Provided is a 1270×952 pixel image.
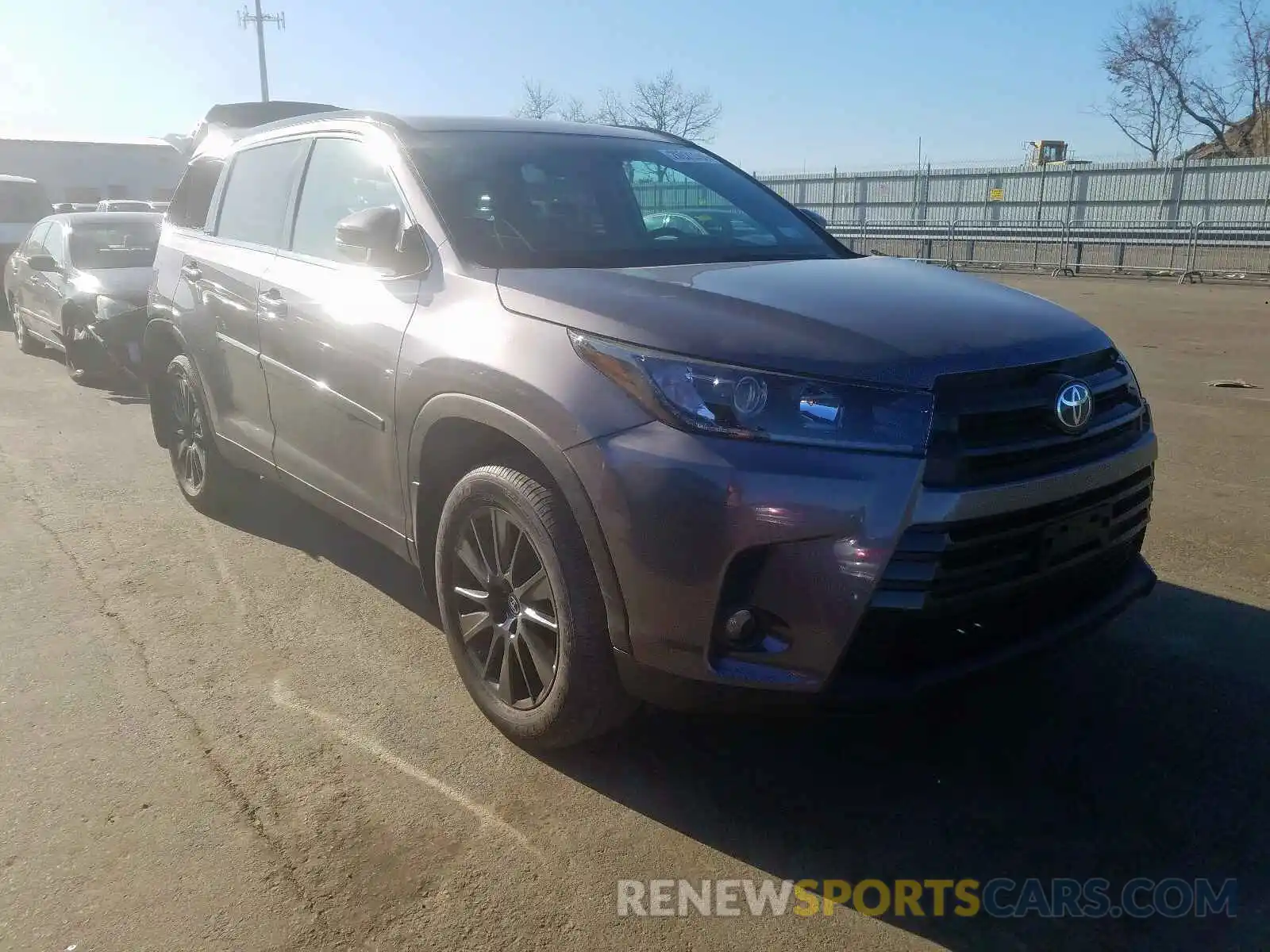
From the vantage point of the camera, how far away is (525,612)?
2967mm

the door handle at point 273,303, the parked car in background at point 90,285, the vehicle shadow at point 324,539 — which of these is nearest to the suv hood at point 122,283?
the parked car in background at point 90,285

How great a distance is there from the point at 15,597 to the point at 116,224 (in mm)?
7042

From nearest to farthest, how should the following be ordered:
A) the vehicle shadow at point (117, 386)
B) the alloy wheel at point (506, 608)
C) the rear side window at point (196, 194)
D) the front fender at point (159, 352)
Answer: the alloy wheel at point (506, 608) → the front fender at point (159, 352) → the rear side window at point (196, 194) → the vehicle shadow at point (117, 386)

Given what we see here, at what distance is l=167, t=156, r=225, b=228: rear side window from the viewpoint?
5.37 meters

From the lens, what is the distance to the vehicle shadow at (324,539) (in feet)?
14.6

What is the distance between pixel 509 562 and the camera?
3.02 meters

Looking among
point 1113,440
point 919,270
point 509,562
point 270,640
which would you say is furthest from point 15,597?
point 1113,440

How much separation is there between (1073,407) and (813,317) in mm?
707

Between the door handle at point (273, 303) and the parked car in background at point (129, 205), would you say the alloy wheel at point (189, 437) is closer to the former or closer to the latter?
the door handle at point (273, 303)

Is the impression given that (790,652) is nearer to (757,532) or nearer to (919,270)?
(757,532)

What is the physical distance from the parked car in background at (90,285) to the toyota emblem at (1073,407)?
7625 mm

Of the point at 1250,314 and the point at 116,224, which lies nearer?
the point at 116,224

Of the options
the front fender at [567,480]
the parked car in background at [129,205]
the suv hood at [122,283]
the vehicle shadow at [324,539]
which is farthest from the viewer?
the parked car in background at [129,205]

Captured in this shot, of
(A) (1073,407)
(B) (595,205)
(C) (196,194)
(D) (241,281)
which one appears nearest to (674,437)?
(A) (1073,407)
